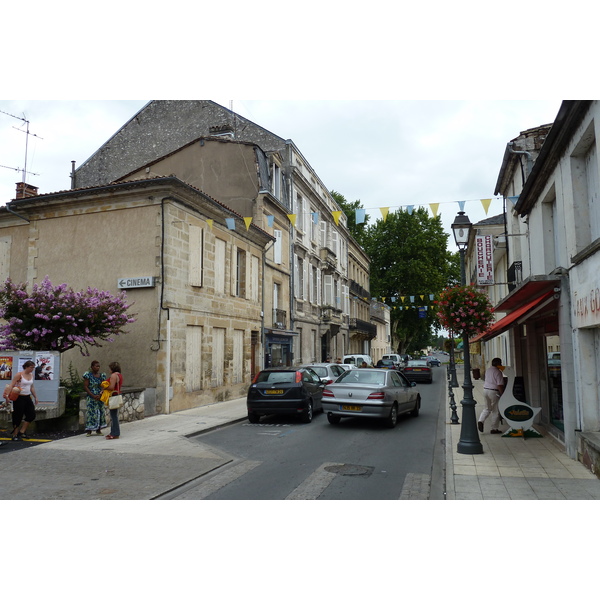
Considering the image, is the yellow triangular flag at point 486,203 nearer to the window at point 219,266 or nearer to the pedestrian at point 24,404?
the window at point 219,266

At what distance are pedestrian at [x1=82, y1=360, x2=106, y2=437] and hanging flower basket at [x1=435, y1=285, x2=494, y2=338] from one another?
298 inches

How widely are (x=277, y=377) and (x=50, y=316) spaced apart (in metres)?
5.85

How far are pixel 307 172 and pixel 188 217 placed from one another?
51.2ft

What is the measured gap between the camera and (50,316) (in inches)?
481

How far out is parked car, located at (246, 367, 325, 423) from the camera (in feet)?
45.5

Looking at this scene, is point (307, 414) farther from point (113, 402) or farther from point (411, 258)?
point (411, 258)

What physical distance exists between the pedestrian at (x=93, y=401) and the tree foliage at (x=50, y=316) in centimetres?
129

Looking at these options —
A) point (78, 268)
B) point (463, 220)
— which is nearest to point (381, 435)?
point (463, 220)

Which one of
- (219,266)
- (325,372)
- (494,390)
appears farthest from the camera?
(219,266)

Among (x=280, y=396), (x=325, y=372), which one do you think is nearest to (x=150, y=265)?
(x=280, y=396)

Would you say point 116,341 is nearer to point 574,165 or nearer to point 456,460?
point 456,460

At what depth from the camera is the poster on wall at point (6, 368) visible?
12.0 meters

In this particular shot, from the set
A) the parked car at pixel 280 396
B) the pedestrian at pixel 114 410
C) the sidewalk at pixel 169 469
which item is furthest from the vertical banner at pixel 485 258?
the pedestrian at pixel 114 410

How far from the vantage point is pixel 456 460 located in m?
8.95
